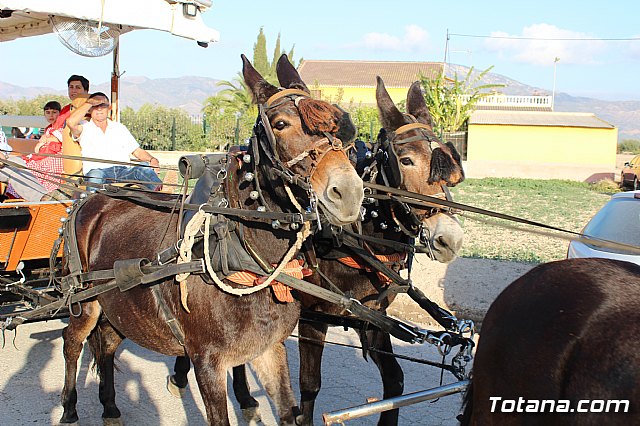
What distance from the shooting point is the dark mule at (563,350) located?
7.11 feet

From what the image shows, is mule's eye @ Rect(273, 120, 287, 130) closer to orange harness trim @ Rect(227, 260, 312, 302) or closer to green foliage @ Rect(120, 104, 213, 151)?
orange harness trim @ Rect(227, 260, 312, 302)

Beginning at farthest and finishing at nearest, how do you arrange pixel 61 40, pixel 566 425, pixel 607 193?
pixel 607 193 → pixel 61 40 → pixel 566 425

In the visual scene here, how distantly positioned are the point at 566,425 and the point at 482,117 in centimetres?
3856

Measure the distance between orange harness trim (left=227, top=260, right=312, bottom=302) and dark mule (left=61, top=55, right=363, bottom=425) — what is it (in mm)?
64

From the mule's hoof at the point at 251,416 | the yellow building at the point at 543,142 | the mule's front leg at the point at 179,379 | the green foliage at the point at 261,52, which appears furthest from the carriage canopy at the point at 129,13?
the green foliage at the point at 261,52

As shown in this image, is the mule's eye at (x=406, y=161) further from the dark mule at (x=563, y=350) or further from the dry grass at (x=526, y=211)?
the dark mule at (x=563, y=350)

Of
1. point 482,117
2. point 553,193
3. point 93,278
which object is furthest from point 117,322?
point 482,117

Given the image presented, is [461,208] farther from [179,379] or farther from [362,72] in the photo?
[362,72]

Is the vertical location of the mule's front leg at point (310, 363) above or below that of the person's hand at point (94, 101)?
below

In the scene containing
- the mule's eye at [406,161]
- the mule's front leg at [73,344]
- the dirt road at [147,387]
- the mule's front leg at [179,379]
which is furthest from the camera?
the mule's front leg at [179,379]

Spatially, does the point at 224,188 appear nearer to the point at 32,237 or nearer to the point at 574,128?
the point at 32,237

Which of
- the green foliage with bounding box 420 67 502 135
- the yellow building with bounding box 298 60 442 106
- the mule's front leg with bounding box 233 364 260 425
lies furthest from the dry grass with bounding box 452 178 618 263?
the yellow building with bounding box 298 60 442 106

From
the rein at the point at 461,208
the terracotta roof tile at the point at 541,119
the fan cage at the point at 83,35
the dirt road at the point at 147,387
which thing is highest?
the terracotta roof tile at the point at 541,119

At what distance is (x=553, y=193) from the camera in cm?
2336
